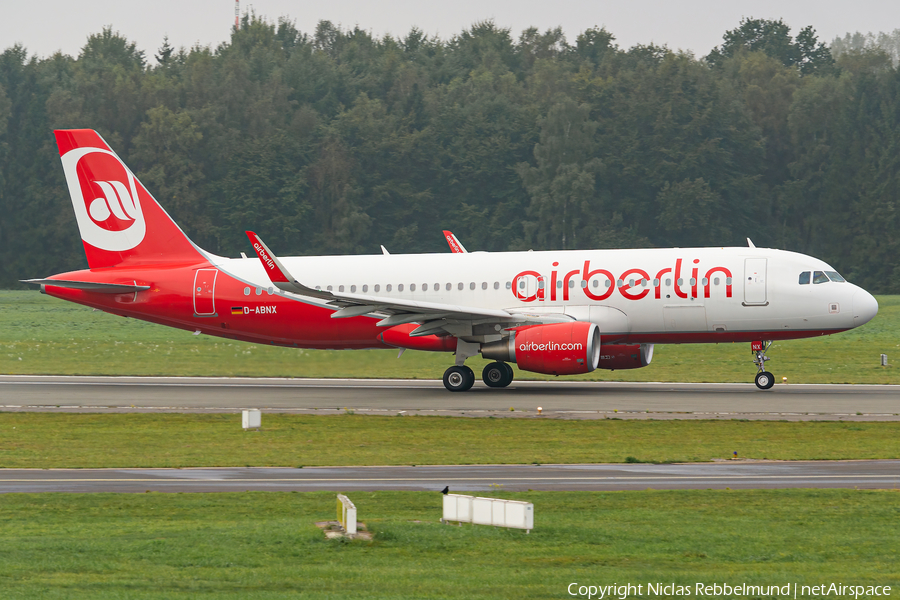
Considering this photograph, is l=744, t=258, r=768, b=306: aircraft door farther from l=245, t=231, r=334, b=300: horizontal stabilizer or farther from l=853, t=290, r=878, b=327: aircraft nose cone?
l=245, t=231, r=334, b=300: horizontal stabilizer

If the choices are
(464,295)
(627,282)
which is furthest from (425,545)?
(464,295)

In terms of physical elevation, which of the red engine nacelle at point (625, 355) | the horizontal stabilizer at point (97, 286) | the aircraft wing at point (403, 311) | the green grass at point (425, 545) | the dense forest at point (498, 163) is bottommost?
the green grass at point (425, 545)

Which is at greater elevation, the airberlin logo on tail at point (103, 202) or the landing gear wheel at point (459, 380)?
the airberlin logo on tail at point (103, 202)

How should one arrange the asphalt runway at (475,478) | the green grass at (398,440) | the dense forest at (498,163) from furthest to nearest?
the dense forest at (498,163) < the green grass at (398,440) < the asphalt runway at (475,478)

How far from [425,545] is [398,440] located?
34.3 ft

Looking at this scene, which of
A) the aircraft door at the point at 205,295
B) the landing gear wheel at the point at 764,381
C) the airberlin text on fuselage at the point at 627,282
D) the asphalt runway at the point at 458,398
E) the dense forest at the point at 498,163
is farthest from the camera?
the dense forest at the point at 498,163

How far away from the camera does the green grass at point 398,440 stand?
2175 centimetres

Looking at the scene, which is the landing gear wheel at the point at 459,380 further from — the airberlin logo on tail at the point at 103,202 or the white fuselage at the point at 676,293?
the airberlin logo on tail at the point at 103,202

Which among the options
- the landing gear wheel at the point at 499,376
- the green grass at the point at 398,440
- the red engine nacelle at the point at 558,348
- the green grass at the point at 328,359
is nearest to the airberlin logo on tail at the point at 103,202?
the green grass at the point at 328,359

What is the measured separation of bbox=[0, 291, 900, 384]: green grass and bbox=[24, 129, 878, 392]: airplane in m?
1.38

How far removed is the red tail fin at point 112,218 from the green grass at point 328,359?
4.64m

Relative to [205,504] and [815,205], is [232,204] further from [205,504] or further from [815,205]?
[205,504]

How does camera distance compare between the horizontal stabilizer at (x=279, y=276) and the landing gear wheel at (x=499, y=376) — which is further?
the landing gear wheel at (x=499, y=376)

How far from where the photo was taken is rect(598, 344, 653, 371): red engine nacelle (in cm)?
3497
